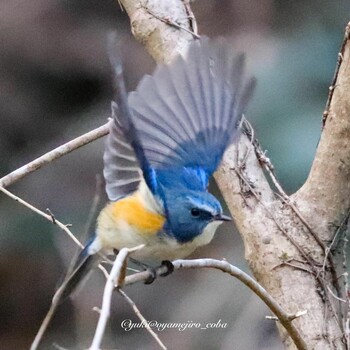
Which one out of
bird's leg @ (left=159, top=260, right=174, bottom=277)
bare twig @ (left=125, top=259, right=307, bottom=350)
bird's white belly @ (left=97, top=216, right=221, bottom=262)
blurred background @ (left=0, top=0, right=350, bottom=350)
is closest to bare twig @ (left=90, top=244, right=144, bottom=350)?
bare twig @ (left=125, top=259, right=307, bottom=350)

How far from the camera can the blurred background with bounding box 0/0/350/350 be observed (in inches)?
205

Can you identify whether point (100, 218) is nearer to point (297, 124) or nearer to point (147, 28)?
point (147, 28)

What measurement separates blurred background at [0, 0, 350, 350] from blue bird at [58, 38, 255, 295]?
1.64m

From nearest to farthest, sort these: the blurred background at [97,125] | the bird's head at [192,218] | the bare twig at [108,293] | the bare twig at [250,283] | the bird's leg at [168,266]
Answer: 1. the bare twig at [108,293]
2. the bare twig at [250,283]
3. the bird's head at [192,218]
4. the bird's leg at [168,266]
5. the blurred background at [97,125]

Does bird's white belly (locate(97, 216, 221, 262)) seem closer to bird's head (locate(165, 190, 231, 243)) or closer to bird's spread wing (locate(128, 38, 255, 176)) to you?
bird's head (locate(165, 190, 231, 243))

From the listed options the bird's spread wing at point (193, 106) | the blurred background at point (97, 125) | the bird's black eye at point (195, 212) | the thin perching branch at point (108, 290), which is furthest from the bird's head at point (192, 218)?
the blurred background at point (97, 125)

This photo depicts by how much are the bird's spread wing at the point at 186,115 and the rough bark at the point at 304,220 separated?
159 millimetres

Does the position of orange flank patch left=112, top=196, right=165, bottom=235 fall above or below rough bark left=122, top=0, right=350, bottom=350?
above

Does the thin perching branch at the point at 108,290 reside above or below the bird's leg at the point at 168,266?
above

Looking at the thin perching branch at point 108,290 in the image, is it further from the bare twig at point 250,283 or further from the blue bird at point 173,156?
the blue bird at point 173,156

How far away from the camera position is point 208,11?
6238mm

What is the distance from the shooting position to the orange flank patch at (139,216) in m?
2.74

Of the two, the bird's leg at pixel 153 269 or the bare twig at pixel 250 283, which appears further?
the bird's leg at pixel 153 269

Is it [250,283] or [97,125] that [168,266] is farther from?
[97,125]
